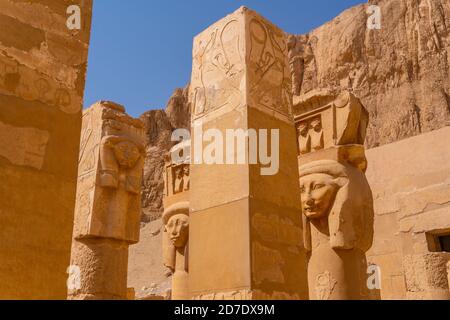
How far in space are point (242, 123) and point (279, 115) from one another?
0.44 m

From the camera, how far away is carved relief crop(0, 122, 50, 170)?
8.56ft

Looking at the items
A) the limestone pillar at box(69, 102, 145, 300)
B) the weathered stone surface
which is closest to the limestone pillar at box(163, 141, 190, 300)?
the limestone pillar at box(69, 102, 145, 300)

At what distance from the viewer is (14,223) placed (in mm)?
2525

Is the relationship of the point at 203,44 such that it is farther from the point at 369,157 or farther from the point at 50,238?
the point at 369,157

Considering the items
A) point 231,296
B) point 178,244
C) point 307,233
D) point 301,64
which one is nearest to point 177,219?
point 178,244

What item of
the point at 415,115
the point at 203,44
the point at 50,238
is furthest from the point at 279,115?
the point at 415,115

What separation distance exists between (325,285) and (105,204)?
2400 millimetres

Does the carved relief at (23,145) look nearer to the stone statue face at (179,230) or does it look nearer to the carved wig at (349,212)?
the carved wig at (349,212)

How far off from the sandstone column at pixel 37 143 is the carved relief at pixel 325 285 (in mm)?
3322

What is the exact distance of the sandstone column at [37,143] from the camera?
2.53 meters

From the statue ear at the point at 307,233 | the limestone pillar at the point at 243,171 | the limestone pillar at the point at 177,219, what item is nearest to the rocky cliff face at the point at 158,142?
the limestone pillar at the point at 177,219

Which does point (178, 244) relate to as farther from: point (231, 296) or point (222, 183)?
point (231, 296)

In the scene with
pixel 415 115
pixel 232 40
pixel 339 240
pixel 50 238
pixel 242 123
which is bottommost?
pixel 50 238

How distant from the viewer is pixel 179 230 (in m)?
7.53
